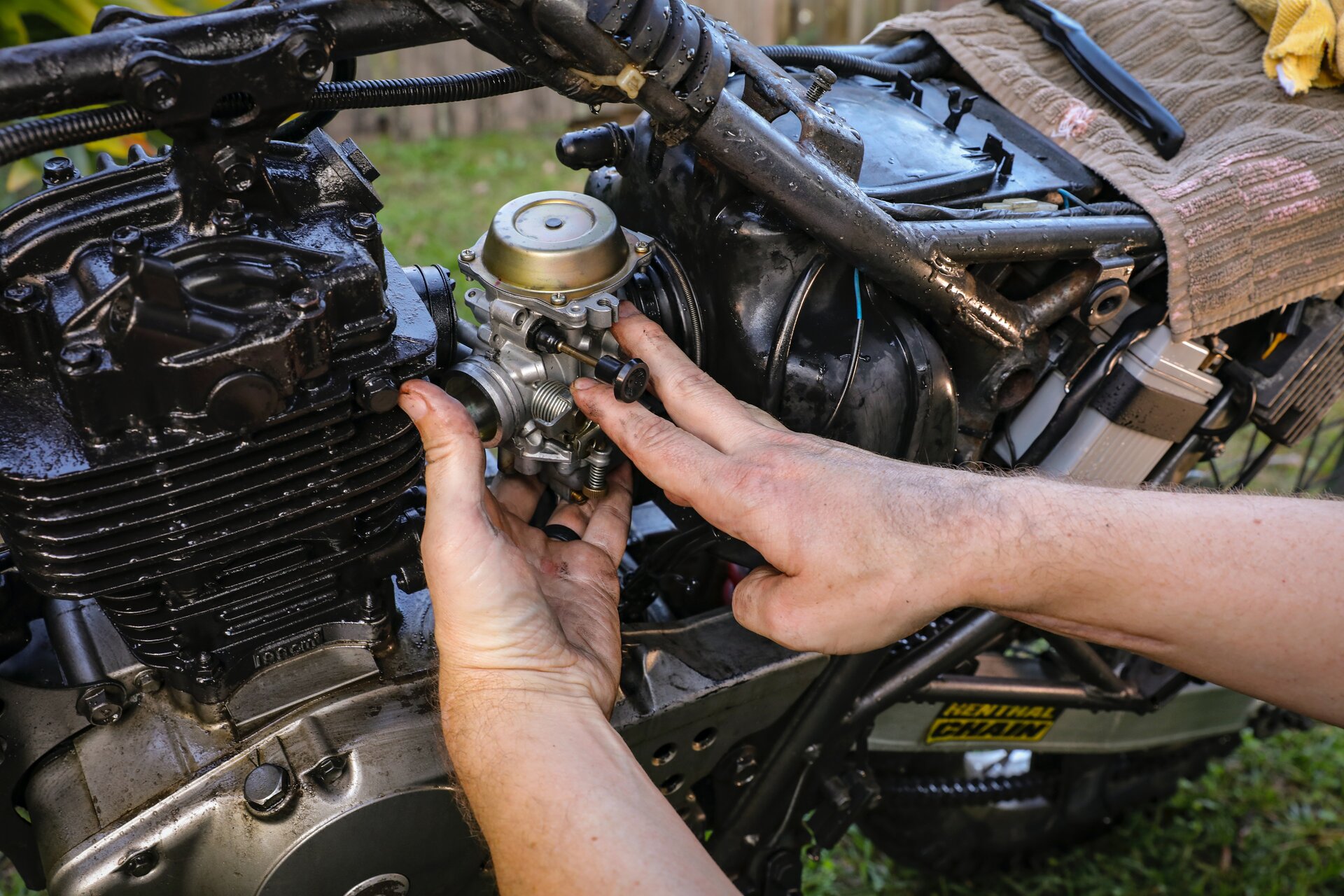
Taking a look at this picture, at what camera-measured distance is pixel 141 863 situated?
47.9 inches

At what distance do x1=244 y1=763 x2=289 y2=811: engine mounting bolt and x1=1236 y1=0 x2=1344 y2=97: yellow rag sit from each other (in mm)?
1992

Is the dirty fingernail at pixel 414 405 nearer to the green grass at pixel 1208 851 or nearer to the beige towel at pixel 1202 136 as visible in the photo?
the beige towel at pixel 1202 136

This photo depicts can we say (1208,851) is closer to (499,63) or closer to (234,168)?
(234,168)

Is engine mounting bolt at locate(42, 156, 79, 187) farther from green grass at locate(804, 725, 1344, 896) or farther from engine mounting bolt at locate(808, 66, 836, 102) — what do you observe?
green grass at locate(804, 725, 1344, 896)

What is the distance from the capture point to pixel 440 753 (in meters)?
1.32

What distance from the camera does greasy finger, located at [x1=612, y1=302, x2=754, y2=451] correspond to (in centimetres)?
132

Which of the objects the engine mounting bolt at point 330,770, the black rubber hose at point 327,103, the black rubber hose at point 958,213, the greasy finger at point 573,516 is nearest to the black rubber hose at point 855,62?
the black rubber hose at point 958,213

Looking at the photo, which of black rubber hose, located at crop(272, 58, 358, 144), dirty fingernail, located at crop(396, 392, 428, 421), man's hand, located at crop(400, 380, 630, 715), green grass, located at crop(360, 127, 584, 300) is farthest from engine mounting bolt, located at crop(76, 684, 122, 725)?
green grass, located at crop(360, 127, 584, 300)

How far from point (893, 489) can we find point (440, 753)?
25.7 inches

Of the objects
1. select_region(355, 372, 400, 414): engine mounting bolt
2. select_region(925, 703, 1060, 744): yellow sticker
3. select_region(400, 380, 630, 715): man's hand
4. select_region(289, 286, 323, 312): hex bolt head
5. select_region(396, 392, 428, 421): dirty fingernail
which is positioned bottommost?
select_region(925, 703, 1060, 744): yellow sticker

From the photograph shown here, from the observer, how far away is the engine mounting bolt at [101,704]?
1.25 metres

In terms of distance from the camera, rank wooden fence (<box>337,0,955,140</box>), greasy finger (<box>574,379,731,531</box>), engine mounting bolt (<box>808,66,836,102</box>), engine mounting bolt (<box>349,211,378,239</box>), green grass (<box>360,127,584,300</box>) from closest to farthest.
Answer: engine mounting bolt (<box>349,211,378,239</box>) < greasy finger (<box>574,379,731,531</box>) < engine mounting bolt (<box>808,66,836,102</box>) < green grass (<box>360,127,584,300</box>) < wooden fence (<box>337,0,955,140</box>)

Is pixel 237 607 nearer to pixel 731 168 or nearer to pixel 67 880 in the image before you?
pixel 67 880

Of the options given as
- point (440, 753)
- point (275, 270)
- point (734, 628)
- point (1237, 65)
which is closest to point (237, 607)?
point (440, 753)
